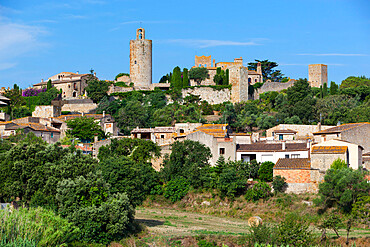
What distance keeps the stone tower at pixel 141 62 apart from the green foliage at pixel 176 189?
129 feet

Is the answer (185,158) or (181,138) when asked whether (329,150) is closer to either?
(185,158)

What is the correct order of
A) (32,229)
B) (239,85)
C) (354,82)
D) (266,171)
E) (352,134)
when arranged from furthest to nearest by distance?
(354,82) < (239,85) < (352,134) < (266,171) < (32,229)

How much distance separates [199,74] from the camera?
7900 cm

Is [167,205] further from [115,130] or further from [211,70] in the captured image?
[211,70]

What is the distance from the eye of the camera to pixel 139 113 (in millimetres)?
63750

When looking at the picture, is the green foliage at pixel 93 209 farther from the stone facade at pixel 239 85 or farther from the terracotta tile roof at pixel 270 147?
the stone facade at pixel 239 85

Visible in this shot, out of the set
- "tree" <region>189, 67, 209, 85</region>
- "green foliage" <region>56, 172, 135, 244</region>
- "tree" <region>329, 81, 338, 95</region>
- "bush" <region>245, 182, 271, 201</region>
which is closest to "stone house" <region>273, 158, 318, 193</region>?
"bush" <region>245, 182, 271, 201</region>

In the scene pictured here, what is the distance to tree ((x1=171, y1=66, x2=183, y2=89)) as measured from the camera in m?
75.8

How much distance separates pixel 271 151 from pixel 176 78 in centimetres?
3470

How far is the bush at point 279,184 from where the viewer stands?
3881cm

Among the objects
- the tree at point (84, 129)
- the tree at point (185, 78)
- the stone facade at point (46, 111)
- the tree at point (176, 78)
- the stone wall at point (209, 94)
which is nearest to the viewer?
the tree at point (84, 129)

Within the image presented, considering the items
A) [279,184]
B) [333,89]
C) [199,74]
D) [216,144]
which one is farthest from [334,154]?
[199,74]

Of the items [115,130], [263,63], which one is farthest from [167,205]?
[263,63]

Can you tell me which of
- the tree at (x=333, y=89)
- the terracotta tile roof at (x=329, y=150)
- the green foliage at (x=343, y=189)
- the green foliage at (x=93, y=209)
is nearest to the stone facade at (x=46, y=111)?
the tree at (x=333, y=89)
